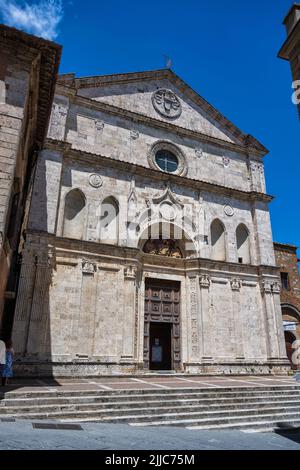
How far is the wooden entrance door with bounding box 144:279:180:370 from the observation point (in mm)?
16766

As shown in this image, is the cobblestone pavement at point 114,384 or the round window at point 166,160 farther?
the round window at point 166,160

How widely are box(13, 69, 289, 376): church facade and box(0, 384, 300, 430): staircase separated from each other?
4.66m

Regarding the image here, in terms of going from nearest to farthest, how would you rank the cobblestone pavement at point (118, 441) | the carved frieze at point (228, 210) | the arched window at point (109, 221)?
the cobblestone pavement at point (118, 441) → the arched window at point (109, 221) → the carved frieze at point (228, 210)

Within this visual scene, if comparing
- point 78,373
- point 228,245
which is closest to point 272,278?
point 228,245

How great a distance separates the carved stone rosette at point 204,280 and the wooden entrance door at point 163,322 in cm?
137

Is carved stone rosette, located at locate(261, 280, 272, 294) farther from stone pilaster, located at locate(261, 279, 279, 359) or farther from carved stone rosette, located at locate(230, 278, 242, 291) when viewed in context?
carved stone rosette, located at locate(230, 278, 242, 291)

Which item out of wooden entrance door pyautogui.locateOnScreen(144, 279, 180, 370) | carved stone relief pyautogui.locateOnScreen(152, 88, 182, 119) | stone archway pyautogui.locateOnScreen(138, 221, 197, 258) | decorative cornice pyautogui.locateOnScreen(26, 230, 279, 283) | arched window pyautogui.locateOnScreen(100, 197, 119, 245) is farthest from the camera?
carved stone relief pyautogui.locateOnScreen(152, 88, 182, 119)

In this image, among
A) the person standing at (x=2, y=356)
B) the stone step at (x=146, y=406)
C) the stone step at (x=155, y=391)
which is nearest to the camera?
the stone step at (x=146, y=406)

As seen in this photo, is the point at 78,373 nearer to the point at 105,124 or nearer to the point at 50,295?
the point at 50,295

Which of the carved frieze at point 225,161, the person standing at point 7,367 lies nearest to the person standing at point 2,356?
the person standing at point 7,367

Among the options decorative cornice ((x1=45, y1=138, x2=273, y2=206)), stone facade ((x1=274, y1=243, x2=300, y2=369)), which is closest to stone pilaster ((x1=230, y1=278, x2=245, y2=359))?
decorative cornice ((x1=45, y1=138, x2=273, y2=206))

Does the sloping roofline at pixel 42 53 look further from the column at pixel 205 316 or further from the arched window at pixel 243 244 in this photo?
the arched window at pixel 243 244

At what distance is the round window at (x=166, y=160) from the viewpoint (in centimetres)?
1933

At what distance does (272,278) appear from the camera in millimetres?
19406
